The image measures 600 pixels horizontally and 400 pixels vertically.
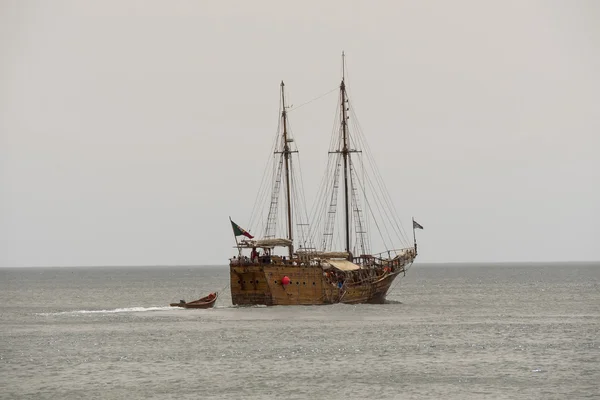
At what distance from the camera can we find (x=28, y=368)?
59.8m

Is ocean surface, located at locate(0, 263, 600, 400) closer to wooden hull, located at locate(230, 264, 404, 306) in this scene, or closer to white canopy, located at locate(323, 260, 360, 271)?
wooden hull, located at locate(230, 264, 404, 306)

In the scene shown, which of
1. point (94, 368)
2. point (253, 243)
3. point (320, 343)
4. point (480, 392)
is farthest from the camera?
point (253, 243)

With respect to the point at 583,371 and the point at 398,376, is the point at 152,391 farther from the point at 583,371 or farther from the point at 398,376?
the point at 583,371

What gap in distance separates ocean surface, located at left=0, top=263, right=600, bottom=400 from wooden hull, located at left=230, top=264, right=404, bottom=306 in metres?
1.06

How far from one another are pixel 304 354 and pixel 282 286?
28285 mm

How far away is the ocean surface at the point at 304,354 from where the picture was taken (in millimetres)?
→ 51469

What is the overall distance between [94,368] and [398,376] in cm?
1587

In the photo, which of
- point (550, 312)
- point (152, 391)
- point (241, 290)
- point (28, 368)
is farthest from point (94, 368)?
point (550, 312)

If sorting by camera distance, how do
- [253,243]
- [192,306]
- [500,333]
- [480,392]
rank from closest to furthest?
[480,392] < [500,333] < [253,243] < [192,306]

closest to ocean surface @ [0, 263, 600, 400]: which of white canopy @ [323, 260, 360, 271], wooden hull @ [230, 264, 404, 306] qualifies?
wooden hull @ [230, 264, 404, 306]

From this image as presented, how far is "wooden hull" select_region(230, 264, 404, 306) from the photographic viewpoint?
3620 inches

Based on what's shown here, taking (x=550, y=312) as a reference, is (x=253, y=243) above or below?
above

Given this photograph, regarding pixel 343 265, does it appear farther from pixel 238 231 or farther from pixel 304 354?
pixel 304 354

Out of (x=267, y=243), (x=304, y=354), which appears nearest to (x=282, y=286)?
(x=267, y=243)
